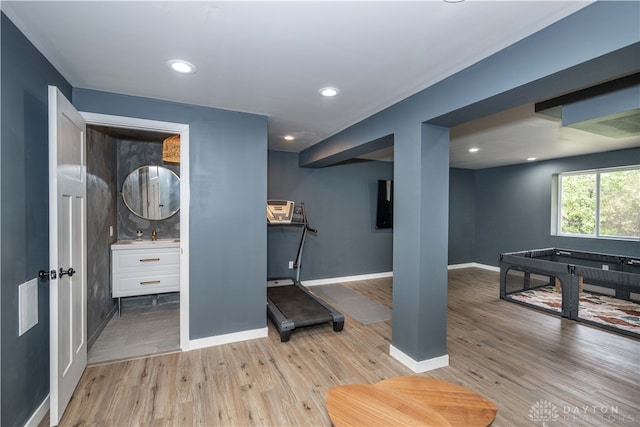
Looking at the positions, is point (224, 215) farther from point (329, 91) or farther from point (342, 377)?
point (342, 377)

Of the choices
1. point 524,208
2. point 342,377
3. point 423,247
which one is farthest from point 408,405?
point 524,208

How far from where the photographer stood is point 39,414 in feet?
6.36

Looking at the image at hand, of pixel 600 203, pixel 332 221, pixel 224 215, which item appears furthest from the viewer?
pixel 332 221

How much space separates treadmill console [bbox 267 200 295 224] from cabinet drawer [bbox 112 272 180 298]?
1.54 metres

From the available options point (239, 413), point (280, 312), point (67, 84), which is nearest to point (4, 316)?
point (239, 413)

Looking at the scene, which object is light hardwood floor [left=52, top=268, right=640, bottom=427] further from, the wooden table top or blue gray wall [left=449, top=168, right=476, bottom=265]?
blue gray wall [left=449, top=168, right=476, bottom=265]

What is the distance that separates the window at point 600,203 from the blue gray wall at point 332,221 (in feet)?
11.5

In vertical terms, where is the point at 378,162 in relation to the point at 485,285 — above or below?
above

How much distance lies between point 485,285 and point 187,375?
5.29m

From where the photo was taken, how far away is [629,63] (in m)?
1.47

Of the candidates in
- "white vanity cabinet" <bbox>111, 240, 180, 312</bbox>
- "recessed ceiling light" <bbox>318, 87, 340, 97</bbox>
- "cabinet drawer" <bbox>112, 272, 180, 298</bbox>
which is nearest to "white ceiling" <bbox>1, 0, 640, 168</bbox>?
"recessed ceiling light" <bbox>318, 87, 340, 97</bbox>

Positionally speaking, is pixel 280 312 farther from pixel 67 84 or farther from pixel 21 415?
pixel 67 84

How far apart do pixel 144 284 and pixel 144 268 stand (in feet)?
0.70

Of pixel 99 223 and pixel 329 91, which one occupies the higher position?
pixel 329 91
